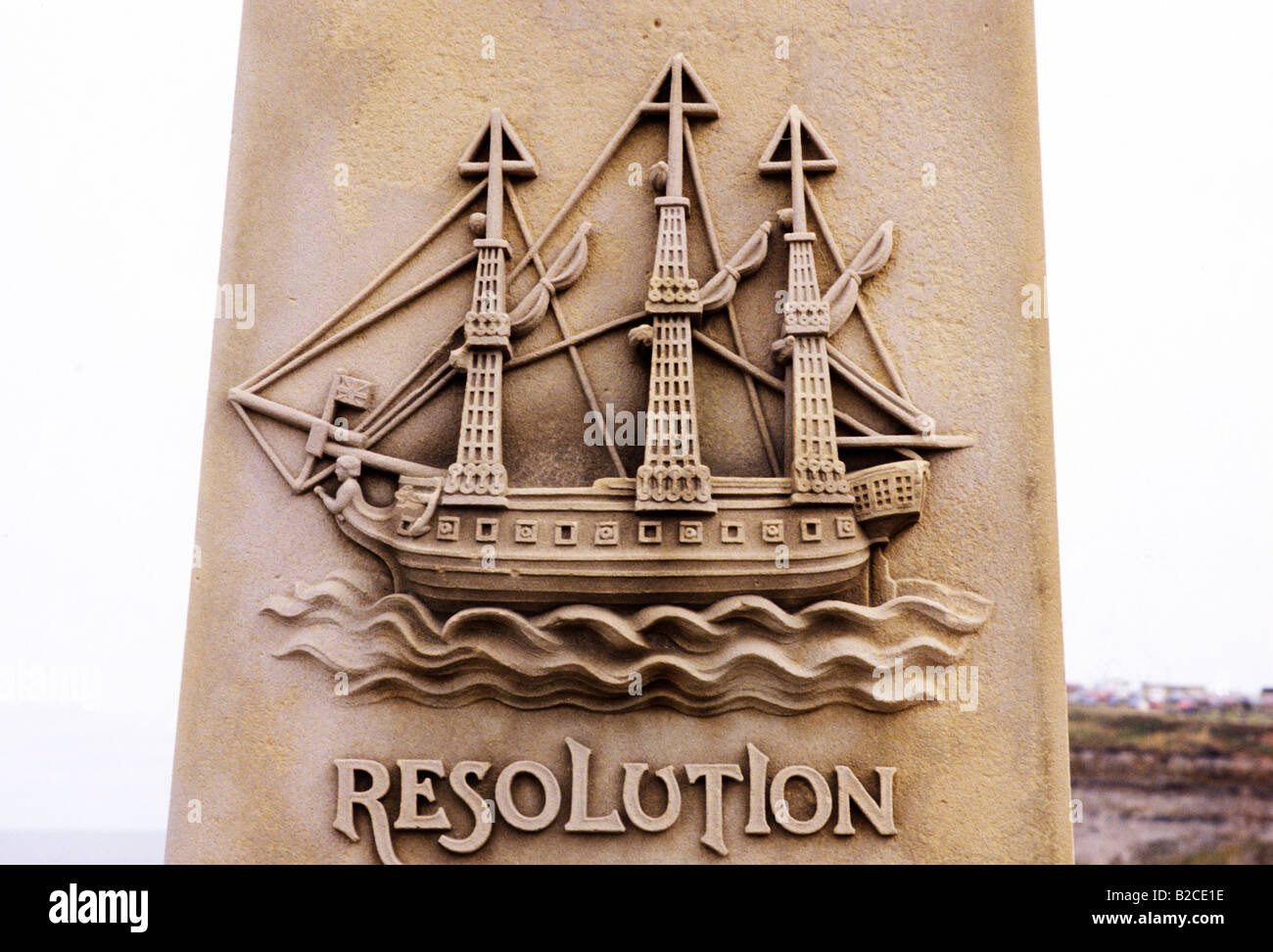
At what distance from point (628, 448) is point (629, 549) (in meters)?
0.65

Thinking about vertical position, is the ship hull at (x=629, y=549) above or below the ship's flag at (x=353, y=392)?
below

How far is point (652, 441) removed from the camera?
6.04m

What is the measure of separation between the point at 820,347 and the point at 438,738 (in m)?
2.96

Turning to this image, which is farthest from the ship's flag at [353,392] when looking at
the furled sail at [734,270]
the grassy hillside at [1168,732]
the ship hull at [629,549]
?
the grassy hillside at [1168,732]

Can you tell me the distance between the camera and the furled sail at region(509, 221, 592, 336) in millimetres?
6383

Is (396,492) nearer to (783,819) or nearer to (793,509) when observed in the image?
(793,509)

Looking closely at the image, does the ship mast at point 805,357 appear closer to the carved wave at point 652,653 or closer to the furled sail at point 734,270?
the furled sail at point 734,270

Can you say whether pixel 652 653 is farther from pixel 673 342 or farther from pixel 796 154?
pixel 796 154

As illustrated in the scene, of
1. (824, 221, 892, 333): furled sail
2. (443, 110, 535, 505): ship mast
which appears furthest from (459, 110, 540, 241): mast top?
(824, 221, 892, 333): furled sail

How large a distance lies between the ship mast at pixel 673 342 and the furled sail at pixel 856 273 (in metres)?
0.77

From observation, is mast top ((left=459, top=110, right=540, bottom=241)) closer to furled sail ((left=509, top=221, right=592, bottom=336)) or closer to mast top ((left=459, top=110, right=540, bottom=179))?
mast top ((left=459, top=110, right=540, bottom=179))

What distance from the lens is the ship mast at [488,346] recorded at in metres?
6.02

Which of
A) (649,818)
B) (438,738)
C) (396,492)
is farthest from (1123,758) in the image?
(396,492)

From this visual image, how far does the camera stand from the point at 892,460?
6.22 metres
